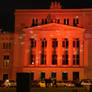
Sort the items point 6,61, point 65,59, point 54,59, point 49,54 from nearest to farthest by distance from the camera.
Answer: point 49,54 → point 65,59 → point 54,59 → point 6,61

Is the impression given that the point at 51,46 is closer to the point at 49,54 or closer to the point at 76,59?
the point at 49,54

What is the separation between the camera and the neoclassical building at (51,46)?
2601 inches

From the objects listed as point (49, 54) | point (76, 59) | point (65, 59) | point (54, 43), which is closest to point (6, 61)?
point (49, 54)

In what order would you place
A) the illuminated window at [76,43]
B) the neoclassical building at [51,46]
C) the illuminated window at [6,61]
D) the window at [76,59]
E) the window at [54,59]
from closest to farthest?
the neoclassical building at [51,46], the window at [76,59], the illuminated window at [76,43], the window at [54,59], the illuminated window at [6,61]

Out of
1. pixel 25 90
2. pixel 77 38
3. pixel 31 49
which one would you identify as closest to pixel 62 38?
pixel 77 38

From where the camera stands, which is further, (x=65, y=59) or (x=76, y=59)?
(x=65, y=59)

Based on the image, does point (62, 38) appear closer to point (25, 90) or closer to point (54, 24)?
point (54, 24)

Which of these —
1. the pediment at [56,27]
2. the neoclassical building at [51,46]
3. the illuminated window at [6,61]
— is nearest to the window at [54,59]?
the neoclassical building at [51,46]

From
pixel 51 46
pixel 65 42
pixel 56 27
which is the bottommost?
pixel 51 46

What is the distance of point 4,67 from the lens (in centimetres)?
6875

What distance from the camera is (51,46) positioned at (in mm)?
66562

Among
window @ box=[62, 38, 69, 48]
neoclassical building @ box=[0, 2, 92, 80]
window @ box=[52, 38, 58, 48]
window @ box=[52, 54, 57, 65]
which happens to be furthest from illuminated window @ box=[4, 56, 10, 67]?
window @ box=[62, 38, 69, 48]

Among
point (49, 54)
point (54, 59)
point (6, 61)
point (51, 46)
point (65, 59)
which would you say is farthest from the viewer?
point (6, 61)

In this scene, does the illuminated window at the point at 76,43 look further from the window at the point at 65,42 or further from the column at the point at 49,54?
the column at the point at 49,54
